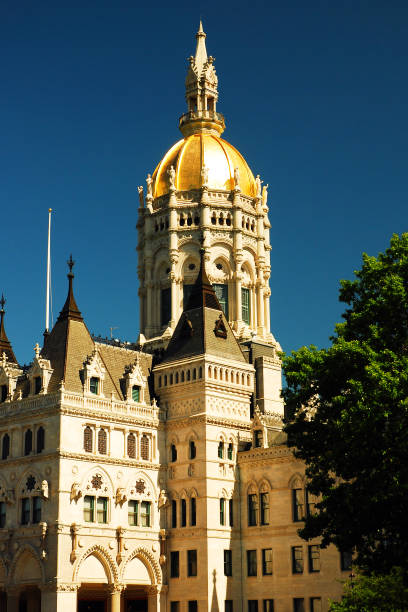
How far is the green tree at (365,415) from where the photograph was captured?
4384 cm

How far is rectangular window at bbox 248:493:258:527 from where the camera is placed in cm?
7156

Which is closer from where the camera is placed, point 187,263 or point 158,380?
point 158,380

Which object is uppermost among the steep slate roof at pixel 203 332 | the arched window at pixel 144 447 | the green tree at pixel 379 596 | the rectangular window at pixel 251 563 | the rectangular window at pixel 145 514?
the steep slate roof at pixel 203 332

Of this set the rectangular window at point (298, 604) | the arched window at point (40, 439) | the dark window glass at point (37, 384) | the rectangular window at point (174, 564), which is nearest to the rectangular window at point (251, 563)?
the rectangular window at point (298, 604)

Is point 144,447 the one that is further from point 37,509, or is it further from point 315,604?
point 315,604

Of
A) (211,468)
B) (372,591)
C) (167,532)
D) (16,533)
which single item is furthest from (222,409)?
(372,591)

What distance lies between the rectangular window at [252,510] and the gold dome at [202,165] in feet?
108

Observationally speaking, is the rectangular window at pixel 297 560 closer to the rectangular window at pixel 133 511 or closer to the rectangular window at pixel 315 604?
the rectangular window at pixel 315 604

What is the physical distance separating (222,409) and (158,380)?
5.85m

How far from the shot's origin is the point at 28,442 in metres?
69.2

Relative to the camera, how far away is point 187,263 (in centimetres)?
9156

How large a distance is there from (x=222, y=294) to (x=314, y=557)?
3041cm

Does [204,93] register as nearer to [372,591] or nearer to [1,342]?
[1,342]

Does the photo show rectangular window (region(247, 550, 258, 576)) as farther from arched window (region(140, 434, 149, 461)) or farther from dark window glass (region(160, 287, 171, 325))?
dark window glass (region(160, 287, 171, 325))
